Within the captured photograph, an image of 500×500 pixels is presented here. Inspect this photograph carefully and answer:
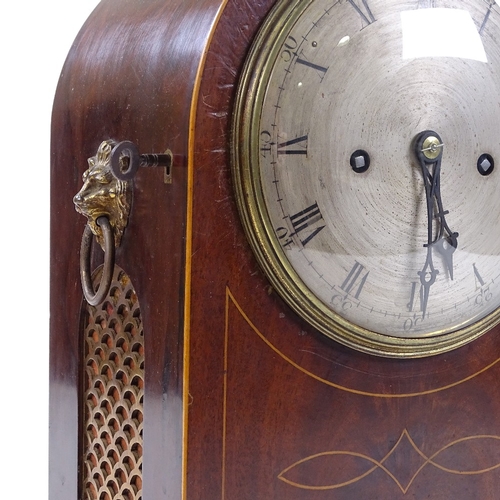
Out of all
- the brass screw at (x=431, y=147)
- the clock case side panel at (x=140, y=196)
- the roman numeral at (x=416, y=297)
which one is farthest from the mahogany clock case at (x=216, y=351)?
the brass screw at (x=431, y=147)

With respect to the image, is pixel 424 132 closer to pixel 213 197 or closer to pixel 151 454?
pixel 213 197

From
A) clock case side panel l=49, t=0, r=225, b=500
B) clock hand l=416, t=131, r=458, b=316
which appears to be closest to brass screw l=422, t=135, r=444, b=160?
clock hand l=416, t=131, r=458, b=316

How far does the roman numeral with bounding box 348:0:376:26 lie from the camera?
187 cm

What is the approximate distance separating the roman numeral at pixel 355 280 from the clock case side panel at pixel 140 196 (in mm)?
294

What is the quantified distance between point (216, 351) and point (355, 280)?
273mm

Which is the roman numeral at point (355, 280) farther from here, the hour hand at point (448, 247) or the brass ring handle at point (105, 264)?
the brass ring handle at point (105, 264)

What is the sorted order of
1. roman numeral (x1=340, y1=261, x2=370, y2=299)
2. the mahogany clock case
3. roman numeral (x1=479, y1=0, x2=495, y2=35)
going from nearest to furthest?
the mahogany clock case
roman numeral (x1=340, y1=261, x2=370, y2=299)
roman numeral (x1=479, y1=0, x2=495, y2=35)

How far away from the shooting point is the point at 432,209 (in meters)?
1.96

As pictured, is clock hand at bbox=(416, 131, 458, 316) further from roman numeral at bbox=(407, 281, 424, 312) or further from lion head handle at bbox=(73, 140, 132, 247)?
lion head handle at bbox=(73, 140, 132, 247)

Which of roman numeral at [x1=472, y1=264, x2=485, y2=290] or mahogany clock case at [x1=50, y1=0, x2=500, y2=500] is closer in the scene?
mahogany clock case at [x1=50, y1=0, x2=500, y2=500]

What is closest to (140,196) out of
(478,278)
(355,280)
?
(355,280)

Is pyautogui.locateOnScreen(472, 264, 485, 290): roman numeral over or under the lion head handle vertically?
under

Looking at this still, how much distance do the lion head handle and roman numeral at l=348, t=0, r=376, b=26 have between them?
48cm

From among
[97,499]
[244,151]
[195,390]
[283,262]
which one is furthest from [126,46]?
[97,499]
